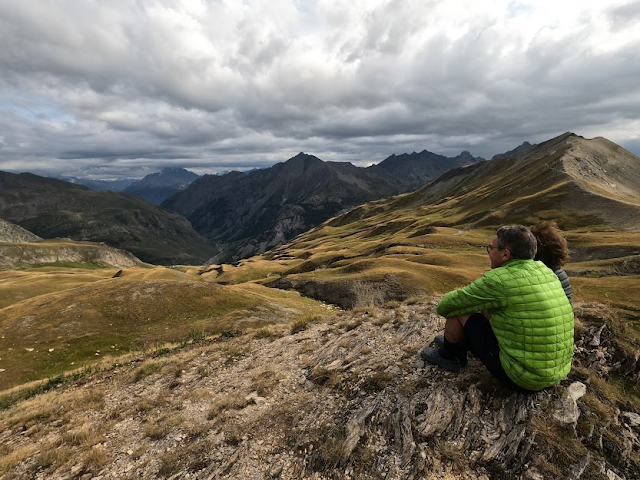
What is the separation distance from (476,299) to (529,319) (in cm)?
130

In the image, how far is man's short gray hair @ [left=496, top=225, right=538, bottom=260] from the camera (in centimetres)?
887

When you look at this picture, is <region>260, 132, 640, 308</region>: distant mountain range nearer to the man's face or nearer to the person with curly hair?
the person with curly hair

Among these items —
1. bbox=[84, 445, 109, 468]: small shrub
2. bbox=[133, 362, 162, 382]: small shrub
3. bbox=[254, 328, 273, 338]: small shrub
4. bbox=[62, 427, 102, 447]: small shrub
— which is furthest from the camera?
bbox=[254, 328, 273, 338]: small shrub

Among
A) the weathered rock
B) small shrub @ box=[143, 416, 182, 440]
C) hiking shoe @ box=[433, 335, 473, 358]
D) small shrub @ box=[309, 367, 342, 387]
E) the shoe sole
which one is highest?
hiking shoe @ box=[433, 335, 473, 358]

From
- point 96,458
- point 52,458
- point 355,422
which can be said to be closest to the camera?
point 355,422

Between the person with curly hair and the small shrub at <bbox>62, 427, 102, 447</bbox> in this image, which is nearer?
the person with curly hair

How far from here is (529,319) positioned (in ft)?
27.4

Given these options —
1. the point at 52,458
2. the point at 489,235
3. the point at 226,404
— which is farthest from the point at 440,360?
the point at 489,235

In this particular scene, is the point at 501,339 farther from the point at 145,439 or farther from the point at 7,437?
the point at 7,437

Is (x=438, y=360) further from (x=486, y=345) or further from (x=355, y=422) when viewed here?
(x=355, y=422)

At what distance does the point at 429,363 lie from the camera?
42.5ft

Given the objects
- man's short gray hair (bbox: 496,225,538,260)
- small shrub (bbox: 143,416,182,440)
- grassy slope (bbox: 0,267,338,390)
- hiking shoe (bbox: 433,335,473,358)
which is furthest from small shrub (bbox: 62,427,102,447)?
grassy slope (bbox: 0,267,338,390)

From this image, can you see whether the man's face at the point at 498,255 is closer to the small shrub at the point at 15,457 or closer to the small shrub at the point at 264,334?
the small shrub at the point at 264,334

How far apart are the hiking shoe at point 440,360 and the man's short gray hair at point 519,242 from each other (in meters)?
4.76
